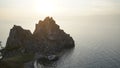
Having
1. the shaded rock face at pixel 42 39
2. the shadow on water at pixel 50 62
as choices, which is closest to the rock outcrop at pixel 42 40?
the shaded rock face at pixel 42 39

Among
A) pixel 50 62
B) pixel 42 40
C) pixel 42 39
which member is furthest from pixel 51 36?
pixel 50 62

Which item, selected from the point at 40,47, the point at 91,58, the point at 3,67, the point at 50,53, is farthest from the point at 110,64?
the point at 3,67

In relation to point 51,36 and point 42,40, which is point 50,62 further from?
point 51,36

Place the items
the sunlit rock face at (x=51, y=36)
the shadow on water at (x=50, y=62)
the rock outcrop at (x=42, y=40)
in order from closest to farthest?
the shadow on water at (x=50, y=62) < the rock outcrop at (x=42, y=40) < the sunlit rock face at (x=51, y=36)

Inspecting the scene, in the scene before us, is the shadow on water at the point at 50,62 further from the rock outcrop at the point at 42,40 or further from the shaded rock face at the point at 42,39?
the shaded rock face at the point at 42,39

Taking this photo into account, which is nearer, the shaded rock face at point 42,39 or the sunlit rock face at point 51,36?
the shaded rock face at point 42,39

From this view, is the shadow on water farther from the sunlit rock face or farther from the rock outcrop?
the sunlit rock face

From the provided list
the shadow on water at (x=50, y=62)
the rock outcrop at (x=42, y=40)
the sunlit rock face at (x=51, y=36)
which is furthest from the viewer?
the sunlit rock face at (x=51, y=36)

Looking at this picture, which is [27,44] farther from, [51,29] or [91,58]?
[91,58]

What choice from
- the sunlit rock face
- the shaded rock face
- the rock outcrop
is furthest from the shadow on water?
the sunlit rock face
